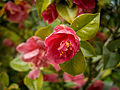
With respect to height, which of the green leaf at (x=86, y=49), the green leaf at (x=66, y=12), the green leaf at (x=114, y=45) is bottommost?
the green leaf at (x=114, y=45)

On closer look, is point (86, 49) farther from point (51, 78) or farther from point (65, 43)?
point (51, 78)

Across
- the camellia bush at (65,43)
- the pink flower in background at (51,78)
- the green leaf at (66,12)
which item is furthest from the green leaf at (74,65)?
the pink flower in background at (51,78)

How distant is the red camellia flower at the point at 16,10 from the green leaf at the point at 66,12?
1.25ft

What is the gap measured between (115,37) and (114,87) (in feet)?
1.72

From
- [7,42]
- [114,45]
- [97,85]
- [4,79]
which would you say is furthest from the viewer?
[7,42]

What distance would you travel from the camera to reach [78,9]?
0.46 m

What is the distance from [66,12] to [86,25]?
69 mm

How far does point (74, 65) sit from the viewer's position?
42cm

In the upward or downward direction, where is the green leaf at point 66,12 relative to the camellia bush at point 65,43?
upward

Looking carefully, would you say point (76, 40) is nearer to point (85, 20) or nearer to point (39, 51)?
point (85, 20)

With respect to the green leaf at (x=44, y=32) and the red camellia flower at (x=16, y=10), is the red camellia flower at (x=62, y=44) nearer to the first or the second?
the green leaf at (x=44, y=32)

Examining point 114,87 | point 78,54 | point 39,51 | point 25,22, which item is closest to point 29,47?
point 39,51

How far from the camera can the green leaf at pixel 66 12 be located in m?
0.43

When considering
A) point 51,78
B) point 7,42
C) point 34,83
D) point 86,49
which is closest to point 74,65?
point 86,49
